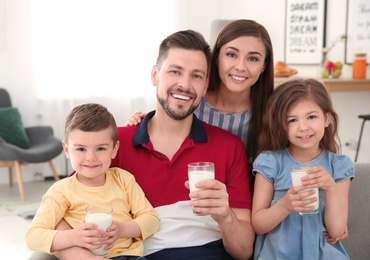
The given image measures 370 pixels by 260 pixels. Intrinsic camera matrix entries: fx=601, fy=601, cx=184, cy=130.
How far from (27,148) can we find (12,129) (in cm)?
24

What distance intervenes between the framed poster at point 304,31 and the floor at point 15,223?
2.96 m

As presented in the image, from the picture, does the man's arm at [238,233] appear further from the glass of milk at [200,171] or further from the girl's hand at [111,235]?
the girl's hand at [111,235]

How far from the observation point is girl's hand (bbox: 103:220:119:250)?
1.81m

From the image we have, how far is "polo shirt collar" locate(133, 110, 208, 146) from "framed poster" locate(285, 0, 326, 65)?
399cm

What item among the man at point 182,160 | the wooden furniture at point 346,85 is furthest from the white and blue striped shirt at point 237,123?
the wooden furniture at point 346,85

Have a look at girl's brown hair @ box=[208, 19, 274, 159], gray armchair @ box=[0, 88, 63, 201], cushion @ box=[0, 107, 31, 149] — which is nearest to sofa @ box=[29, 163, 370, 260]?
girl's brown hair @ box=[208, 19, 274, 159]

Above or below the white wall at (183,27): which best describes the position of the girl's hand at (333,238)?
below

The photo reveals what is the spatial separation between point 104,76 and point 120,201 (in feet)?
15.6

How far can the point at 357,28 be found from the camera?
5535 mm

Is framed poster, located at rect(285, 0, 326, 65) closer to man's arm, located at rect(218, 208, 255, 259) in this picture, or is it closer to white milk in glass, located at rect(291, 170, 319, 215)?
man's arm, located at rect(218, 208, 255, 259)

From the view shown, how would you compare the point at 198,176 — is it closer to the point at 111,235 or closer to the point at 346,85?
the point at 111,235

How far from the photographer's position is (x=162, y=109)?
7.27ft

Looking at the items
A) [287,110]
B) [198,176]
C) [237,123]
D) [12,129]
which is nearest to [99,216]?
[198,176]

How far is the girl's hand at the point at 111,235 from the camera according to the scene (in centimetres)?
181
